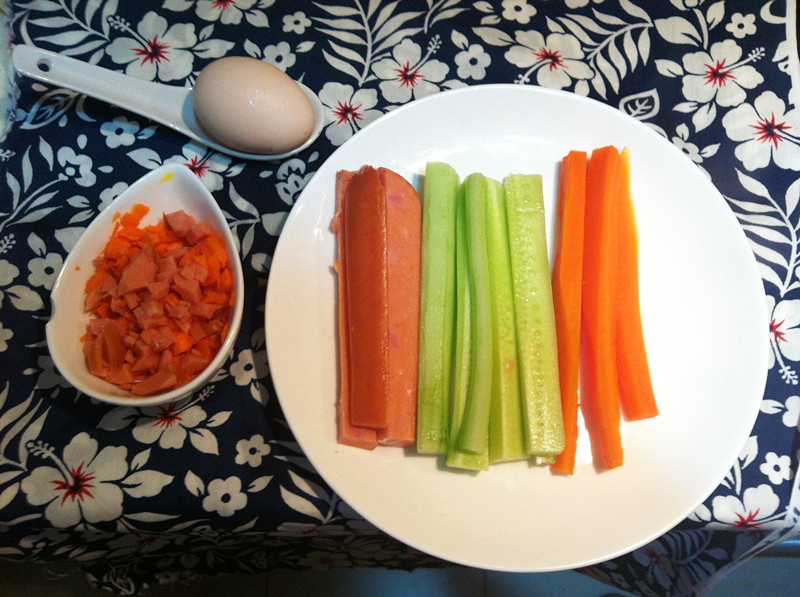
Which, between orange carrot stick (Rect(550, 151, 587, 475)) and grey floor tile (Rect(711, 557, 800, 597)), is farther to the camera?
grey floor tile (Rect(711, 557, 800, 597))

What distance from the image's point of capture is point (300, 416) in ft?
3.08

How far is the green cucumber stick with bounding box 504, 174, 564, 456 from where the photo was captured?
3.13 feet

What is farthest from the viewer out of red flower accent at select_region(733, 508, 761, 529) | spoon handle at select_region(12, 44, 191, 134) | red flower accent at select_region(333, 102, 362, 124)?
red flower accent at select_region(333, 102, 362, 124)

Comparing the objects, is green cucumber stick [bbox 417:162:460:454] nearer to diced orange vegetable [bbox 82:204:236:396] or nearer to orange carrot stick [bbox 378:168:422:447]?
orange carrot stick [bbox 378:168:422:447]

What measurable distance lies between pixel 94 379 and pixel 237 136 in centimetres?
57

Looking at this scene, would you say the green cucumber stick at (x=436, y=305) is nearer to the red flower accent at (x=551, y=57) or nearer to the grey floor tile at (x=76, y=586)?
the red flower accent at (x=551, y=57)

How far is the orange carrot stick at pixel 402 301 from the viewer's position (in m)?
0.97

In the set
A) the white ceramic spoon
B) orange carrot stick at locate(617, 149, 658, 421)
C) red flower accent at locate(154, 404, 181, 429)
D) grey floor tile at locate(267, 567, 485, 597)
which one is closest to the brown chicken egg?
the white ceramic spoon

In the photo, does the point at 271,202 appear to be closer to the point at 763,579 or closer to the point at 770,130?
the point at 770,130

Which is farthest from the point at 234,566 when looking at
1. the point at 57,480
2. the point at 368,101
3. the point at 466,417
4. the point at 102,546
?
the point at 368,101

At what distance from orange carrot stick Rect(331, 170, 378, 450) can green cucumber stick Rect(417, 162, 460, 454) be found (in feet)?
0.36

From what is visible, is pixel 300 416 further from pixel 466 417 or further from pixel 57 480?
pixel 57 480

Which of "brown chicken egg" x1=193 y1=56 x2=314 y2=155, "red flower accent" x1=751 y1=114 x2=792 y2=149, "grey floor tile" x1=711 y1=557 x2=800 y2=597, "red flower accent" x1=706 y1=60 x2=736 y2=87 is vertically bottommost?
"grey floor tile" x1=711 y1=557 x2=800 y2=597

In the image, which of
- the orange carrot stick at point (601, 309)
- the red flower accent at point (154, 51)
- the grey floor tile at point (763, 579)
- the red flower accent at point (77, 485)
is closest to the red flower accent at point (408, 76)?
the orange carrot stick at point (601, 309)
